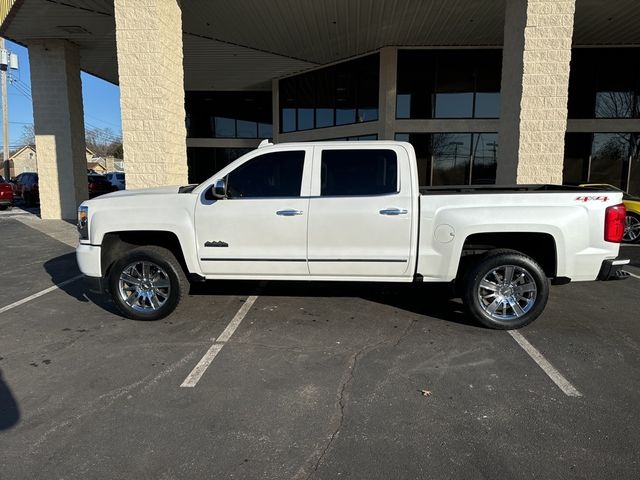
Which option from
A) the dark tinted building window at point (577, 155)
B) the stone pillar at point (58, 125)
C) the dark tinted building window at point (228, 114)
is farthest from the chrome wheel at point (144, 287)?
the dark tinted building window at point (228, 114)

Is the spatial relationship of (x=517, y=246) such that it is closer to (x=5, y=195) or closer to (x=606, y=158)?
(x=606, y=158)

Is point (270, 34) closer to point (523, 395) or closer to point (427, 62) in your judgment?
point (427, 62)

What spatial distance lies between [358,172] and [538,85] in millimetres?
5060

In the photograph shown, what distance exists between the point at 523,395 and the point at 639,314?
3.06m

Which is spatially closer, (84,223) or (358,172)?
(358,172)

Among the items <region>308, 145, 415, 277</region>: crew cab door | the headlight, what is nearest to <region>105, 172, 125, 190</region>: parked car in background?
the headlight

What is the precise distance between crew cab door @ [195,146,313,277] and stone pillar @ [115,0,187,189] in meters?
4.26

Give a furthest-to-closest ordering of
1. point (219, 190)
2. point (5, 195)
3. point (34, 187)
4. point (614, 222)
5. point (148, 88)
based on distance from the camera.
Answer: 1. point (34, 187)
2. point (5, 195)
3. point (148, 88)
4. point (219, 190)
5. point (614, 222)

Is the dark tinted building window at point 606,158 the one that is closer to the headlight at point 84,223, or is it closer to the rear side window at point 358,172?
the rear side window at point 358,172

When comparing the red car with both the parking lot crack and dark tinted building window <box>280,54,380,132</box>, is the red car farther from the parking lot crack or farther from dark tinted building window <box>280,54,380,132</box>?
the parking lot crack

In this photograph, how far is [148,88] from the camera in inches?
335

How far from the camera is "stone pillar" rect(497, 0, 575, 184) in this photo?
779 cm

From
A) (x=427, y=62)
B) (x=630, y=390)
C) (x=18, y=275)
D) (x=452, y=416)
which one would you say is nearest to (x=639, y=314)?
(x=630, y=390)

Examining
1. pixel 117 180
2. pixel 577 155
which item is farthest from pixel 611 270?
pixel 117 180
